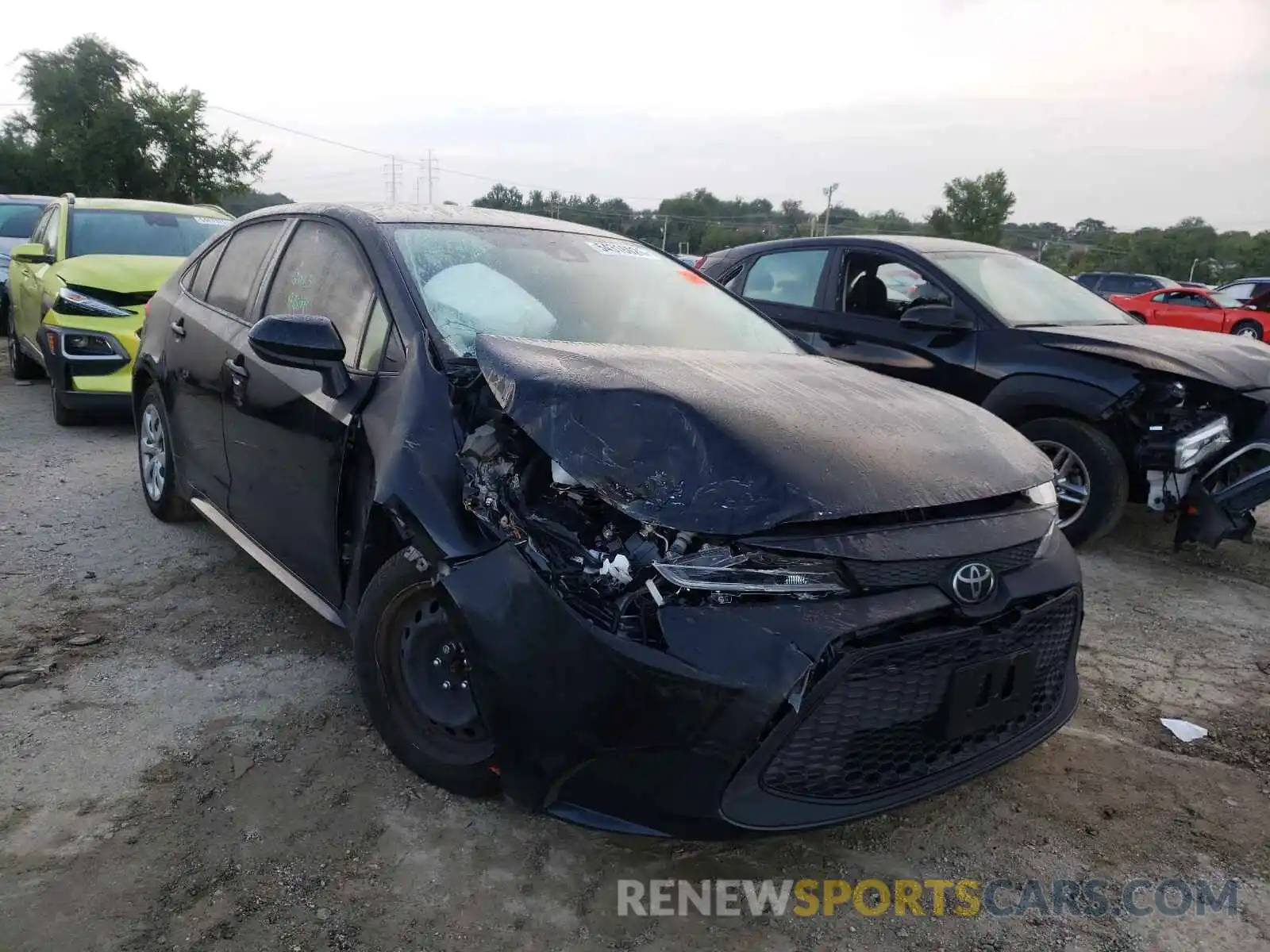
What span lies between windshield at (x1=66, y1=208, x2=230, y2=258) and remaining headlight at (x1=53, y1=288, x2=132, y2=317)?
2.51 ft

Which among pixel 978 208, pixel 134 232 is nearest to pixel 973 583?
pixel 134 232

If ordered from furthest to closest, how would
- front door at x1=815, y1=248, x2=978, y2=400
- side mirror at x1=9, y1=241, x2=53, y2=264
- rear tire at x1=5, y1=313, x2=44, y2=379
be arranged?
rear tire at x1=5, y1=313, x2=44, y2=379 → side mirror at x1=9, y1=241, x2=53, y2=264 → front door at x1=815, y1=248, x2=978, y2=400

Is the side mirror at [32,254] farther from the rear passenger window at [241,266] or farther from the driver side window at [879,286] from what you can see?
the driver side window at [879,286]

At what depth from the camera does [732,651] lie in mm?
1962

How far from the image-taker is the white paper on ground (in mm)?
3086

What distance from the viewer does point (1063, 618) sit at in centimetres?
245

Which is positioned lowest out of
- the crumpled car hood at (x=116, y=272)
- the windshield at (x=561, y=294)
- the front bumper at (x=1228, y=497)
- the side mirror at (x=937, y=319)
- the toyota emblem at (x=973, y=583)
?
the front bumper at (x=1228, y=497)

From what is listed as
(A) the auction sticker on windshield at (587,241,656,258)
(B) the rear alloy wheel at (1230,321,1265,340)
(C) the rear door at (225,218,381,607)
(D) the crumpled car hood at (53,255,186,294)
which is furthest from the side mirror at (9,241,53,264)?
(B) the rear alloy wheel at (1230,321,1265,340)

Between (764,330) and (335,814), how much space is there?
2.30 m

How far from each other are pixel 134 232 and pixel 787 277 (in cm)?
530

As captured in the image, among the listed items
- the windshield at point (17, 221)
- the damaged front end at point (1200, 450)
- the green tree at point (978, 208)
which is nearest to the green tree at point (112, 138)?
the windshield at point (17, 221)

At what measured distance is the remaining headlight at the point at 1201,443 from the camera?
4.45 meters

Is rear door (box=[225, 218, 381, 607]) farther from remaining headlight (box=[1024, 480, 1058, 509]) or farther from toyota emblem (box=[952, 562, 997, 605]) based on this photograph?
remaining headlight (box=[1024, 480, 1058, 509])

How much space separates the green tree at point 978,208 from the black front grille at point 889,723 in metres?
69.3
